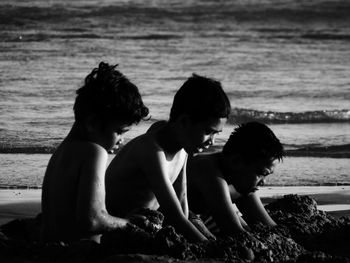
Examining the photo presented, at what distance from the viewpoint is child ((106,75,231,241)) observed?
16.3 ft

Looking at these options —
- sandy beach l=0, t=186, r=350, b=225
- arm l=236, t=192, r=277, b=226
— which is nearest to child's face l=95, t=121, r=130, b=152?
arm l=236, t=192, r=277, b=226

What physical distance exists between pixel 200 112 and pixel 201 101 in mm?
65

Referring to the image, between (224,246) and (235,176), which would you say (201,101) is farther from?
(224,246)

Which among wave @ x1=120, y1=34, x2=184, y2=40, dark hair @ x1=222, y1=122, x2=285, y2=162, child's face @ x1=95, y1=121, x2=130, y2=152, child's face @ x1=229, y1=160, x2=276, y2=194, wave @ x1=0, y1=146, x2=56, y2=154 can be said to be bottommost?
wave @ x1=120, y1=34, x2=184, y2=40

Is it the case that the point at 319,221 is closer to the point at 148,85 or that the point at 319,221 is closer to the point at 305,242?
the point at 305,242

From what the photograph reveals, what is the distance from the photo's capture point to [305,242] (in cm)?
533

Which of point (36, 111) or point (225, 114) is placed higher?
point (225, 114)

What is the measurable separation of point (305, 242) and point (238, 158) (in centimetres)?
58

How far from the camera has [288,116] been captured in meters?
10.9

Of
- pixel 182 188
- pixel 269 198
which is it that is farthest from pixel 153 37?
pixel 182 188

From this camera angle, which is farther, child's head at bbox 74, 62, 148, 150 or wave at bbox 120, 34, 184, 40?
wave at bbox 120, 34, 184, 40

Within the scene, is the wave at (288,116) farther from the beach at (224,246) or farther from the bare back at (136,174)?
the bare back at (136,174)

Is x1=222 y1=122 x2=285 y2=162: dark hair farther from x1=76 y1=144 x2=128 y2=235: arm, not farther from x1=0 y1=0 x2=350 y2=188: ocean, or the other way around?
x1=0 y1=0 x2=350 y2=188: ocean

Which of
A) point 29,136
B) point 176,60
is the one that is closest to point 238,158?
point 29,136
